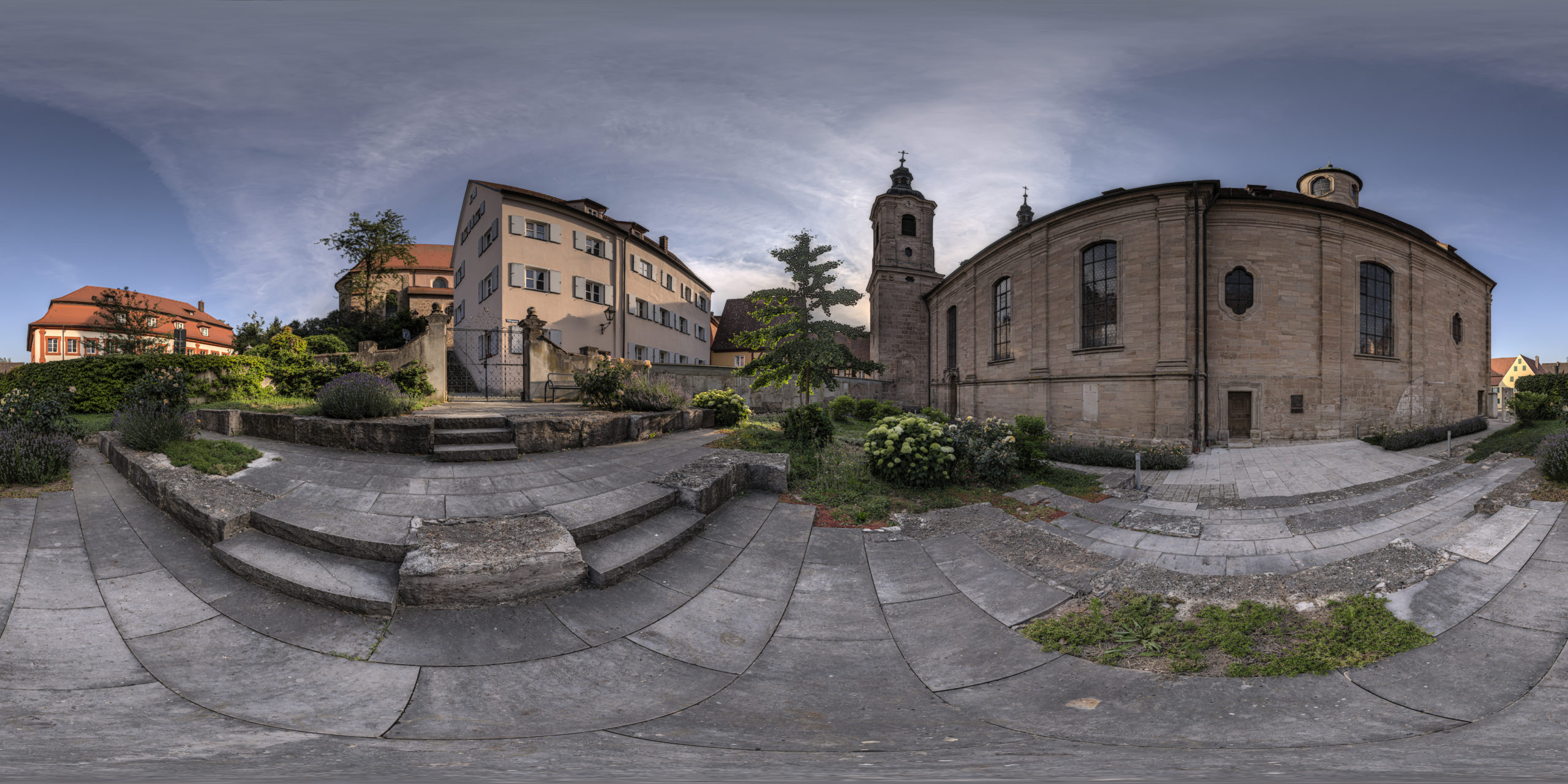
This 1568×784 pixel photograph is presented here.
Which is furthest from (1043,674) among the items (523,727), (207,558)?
(207,558)

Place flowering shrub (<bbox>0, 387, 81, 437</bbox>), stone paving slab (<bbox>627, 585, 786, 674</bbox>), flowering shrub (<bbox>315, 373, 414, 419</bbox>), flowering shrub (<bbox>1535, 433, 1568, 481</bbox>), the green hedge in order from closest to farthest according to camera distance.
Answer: stone paving slab (<bbox>627, 585, 786, 674</bbox>)
flowering shrub (<bbox>1535, 433, 1568, 481</bbox>)
flowering shrub (<bbox>0, 387, 81, 437</bbox>)
flowering shrub (<bbox>315, 373, 414, 419</bbox>)
the green hedge

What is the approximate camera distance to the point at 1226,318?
14.5 metres

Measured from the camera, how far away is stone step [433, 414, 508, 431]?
7746mm

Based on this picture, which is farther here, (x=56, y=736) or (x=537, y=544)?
(x=537, y=544)

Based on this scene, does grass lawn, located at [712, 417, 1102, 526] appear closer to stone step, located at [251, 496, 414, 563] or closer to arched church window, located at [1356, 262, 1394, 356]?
stone step, located at [251, 496, 414, 563]

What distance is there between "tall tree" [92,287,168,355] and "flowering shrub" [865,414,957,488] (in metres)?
35.2

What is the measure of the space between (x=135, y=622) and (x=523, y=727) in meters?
2.99

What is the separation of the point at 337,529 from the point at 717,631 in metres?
3.29

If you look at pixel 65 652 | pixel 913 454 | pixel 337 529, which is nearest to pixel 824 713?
pixel 337 529

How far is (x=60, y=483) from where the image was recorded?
19.3 ft

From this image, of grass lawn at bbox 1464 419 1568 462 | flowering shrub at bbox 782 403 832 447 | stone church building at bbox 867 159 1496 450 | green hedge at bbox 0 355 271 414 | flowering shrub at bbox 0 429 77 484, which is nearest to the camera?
flowering shrub at bbox 0 429 77 484

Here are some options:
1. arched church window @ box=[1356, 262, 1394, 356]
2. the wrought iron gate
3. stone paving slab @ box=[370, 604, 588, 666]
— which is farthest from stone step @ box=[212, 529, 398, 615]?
arched church window @ box=[1356, 262, 1394, 356]

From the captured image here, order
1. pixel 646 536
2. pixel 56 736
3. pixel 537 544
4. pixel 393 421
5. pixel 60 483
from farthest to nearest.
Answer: pixel 393 421 < pixel 60 483 < pixel 646 536 < pixel 537 544 < pixel 56 736

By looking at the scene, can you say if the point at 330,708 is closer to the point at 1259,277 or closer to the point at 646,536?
the point at 646,536
